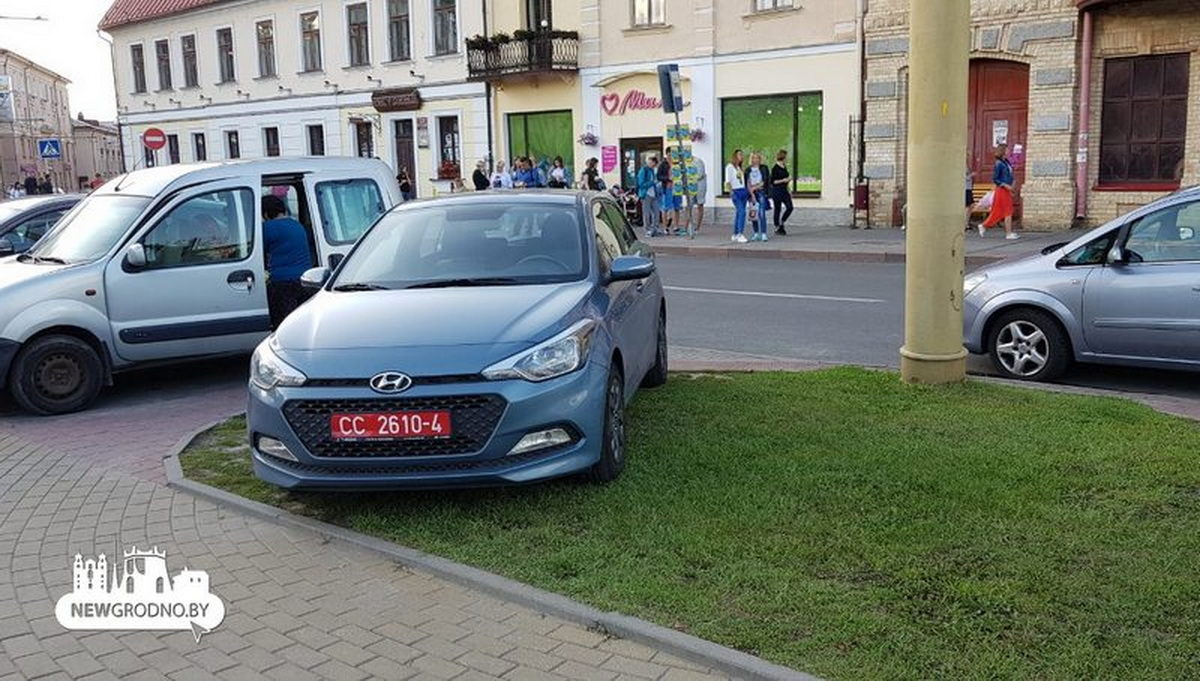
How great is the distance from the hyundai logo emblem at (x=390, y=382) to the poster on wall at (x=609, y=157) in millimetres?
25326

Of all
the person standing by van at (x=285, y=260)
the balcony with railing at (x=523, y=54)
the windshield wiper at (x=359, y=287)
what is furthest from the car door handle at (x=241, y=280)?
the balcony with railing at (x=523, y=54)

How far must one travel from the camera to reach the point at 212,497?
19.6 ft

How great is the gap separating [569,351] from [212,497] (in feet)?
7.26

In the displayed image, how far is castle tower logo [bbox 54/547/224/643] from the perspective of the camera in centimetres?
442

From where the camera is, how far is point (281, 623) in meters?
4.38

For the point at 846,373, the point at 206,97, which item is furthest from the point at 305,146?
the point at 846,373

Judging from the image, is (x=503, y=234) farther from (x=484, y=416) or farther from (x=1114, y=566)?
(x=1114, y=566)

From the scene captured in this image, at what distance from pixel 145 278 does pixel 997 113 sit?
62.7ft

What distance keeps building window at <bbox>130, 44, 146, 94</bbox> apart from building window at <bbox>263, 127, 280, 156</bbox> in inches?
371

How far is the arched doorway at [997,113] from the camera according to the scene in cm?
2250

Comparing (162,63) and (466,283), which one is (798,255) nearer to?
(466,283)

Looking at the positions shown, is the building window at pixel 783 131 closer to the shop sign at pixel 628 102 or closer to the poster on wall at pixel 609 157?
the shop sign at pixel 628 102

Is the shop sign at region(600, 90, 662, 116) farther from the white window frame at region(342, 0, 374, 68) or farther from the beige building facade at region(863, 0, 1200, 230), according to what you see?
the white window frame at region(342, 0, 374, 68)

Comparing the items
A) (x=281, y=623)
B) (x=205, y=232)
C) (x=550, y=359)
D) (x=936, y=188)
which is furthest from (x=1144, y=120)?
(x=281, y=623)
